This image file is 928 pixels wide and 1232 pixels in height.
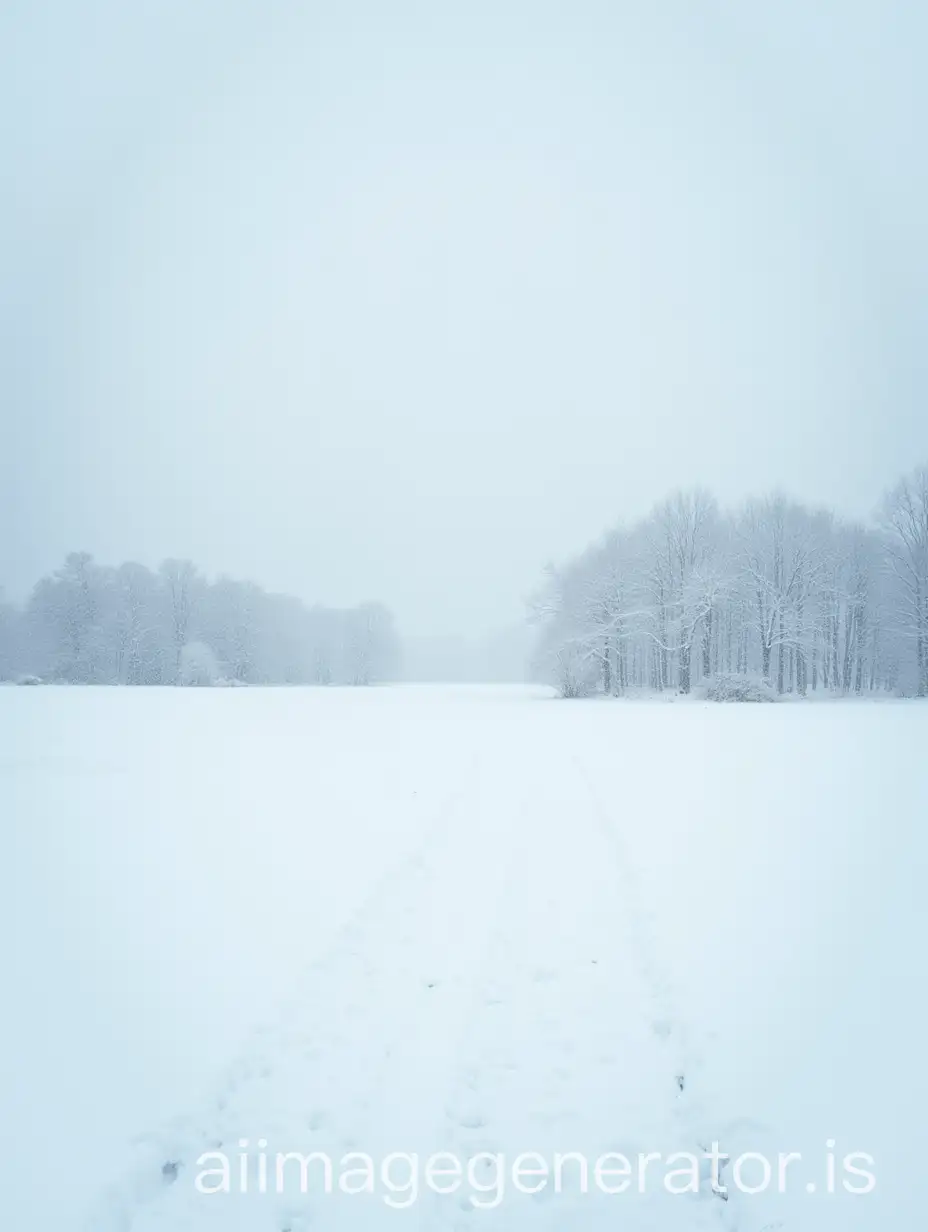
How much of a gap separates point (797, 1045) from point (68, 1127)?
449 centimetres

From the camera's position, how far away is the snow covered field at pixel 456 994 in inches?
116

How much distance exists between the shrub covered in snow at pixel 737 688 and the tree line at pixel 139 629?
133 ft


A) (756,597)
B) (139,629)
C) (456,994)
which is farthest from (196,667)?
(456,994)

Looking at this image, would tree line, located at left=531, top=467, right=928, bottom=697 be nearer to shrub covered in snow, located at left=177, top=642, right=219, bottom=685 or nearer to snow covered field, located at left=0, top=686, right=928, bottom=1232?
shrub covered in snow, located at left=177, top=642, right=219, bottom=685

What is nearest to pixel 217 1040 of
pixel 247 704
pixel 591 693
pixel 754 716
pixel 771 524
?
pixel 754 716

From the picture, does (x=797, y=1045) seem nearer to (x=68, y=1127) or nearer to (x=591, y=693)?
(x=68, y=1127)

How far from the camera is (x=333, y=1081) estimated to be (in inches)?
140

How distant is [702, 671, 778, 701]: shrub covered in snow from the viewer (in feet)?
112

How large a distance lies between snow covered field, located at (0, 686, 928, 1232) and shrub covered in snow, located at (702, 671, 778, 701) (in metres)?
25.2

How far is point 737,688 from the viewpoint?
34.6 m

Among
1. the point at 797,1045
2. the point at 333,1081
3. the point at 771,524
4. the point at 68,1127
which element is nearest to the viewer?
the point at 68,1127

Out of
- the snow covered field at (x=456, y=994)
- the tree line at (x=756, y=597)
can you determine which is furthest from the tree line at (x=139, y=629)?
the snow covered field at (x=456, y=994)

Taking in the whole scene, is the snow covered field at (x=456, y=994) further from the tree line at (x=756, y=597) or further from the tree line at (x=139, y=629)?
the tree line at (x=139, y=629)

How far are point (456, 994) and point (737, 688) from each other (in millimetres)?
34383
